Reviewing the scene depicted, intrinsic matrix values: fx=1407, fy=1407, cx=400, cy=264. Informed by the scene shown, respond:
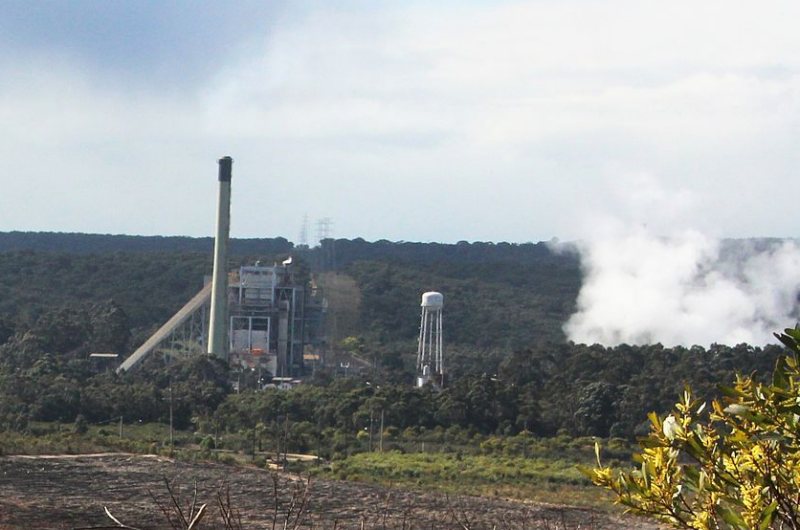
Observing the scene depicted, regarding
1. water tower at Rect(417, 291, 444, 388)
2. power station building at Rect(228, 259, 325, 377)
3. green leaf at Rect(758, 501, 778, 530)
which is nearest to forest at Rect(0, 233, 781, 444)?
water tower at Rect(417, 291, 444, 388)

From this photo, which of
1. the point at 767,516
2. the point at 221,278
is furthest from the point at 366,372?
the point at 767,516

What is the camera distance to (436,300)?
65.9 m

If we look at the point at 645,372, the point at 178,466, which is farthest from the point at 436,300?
the point at 178,466

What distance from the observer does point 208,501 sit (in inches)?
1125

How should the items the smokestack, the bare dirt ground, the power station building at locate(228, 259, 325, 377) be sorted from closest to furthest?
1. the bare dirt ground
2. the smokestack
3. the power station building at locate(228, 259, 325, 377)

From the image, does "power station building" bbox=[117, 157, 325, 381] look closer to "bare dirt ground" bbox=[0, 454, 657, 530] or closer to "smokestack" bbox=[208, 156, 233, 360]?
"smokestack" bbox=[208, 156, 233, 360]

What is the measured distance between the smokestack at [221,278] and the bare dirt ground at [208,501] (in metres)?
23.9

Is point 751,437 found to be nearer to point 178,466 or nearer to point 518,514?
point 518,514

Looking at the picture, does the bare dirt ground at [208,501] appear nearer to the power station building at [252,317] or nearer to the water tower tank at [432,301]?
the power station building at [252,317]

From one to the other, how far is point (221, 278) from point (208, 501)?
3428 cm

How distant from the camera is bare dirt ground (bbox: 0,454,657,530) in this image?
85.3 feet

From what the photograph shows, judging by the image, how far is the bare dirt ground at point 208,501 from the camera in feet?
85.3

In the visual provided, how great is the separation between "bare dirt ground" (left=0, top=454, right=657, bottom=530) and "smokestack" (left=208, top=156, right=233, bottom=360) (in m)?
23.9

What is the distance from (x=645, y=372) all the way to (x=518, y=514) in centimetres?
2823
